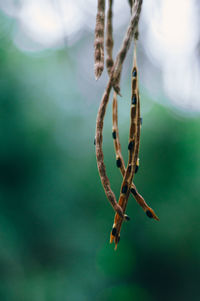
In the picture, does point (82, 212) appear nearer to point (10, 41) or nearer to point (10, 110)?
point (10, 110)

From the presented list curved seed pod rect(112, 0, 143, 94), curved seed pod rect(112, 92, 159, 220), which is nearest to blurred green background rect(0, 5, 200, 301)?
curved seed pod rect(112, 92, 159, 220)

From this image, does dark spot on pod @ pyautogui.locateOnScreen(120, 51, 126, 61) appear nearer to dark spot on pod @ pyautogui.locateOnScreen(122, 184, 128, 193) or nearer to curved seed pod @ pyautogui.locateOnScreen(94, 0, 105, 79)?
curved seed pod @ pyautogui.locateOnScreen(94, 0, 105, 79)

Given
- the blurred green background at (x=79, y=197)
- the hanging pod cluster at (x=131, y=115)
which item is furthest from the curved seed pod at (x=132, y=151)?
the blurred green background at (x=79, y=197)

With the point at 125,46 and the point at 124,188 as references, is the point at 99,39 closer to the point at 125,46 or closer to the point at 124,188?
the point at 125,46

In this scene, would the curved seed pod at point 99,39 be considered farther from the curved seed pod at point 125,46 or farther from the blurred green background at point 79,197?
the blurred green background at point 79,197

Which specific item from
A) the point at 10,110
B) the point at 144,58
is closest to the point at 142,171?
the point at 144,58

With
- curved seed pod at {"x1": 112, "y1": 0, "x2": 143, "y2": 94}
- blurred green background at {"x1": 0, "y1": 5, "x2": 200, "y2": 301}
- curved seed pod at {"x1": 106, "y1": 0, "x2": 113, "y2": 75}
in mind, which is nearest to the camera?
curved seed pod at {"x1": 112, "y1": 0, "x2": 143, "y2": 94}

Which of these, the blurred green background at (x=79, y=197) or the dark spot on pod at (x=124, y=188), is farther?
the blurred green background at (x=79, y=197)

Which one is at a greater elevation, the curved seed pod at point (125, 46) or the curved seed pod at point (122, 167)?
the curved seed pod at point (125, 46)
